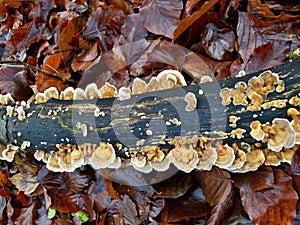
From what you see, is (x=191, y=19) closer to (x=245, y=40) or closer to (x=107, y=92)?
(x=245, y=40)

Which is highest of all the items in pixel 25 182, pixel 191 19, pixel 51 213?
pixel 191 19

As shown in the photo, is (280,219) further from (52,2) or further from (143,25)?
(52,2)

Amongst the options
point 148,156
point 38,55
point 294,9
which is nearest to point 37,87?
point 38,55

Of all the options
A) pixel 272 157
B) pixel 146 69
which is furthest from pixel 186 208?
pixel 146 69

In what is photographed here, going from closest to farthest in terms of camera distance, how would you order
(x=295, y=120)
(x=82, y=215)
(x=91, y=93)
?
(x=295, y=120), (x=91, y=93), (x=82, y=215)

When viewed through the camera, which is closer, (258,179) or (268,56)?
(258,179)

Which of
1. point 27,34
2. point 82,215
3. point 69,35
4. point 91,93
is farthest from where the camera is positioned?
point 27,34

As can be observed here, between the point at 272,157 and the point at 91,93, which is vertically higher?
the point at 91,93
